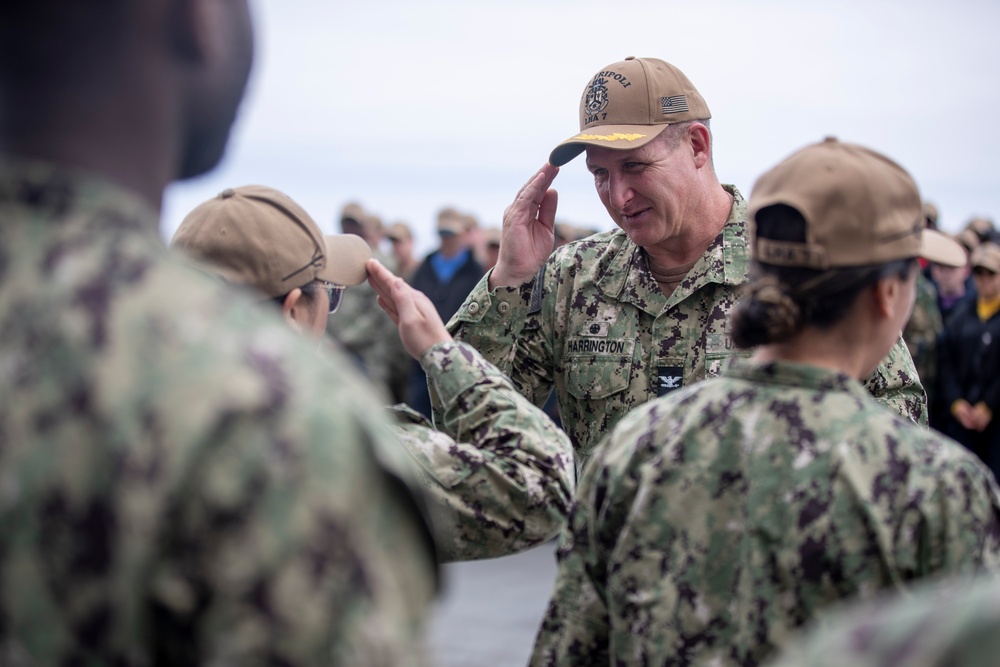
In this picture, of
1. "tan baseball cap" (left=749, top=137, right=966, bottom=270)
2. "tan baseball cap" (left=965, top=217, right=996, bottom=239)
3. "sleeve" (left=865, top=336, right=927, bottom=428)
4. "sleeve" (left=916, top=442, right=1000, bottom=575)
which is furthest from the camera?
"tan baseball cap" (left=965, top=217, right=996, bottom=239)

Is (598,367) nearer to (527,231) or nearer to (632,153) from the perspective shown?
(527,231)

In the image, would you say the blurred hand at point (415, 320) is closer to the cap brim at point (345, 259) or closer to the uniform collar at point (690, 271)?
the cap brim at point (345, 259)

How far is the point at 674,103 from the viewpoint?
3.48m

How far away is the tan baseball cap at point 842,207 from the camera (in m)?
1.81

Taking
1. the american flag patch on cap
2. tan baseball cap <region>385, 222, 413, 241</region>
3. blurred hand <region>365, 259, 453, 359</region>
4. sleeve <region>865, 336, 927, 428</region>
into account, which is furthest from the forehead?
tan baseball cap <region>385, 222, 413, 241</region>

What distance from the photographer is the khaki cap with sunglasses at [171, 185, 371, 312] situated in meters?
2.13

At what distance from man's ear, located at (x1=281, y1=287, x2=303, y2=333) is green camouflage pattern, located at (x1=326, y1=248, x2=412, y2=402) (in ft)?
28.1

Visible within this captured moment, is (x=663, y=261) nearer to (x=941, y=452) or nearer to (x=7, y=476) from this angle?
(x=941, y=452)

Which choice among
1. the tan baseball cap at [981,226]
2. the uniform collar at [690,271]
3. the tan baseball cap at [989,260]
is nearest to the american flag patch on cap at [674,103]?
the uniform collar at [690,271]

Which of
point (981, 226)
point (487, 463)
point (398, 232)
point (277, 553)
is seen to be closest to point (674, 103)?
point (487, 463)

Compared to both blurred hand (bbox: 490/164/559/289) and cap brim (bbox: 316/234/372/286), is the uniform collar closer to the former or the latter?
blurred hand (bbox: 490/164/559/289)

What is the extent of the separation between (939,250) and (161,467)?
65.6 inches

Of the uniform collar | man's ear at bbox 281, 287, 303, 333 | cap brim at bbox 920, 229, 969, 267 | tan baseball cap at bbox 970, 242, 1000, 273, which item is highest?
cap brim at bbox 920, 229, 969, 267

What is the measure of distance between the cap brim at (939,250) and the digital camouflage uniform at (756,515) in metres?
0.39
